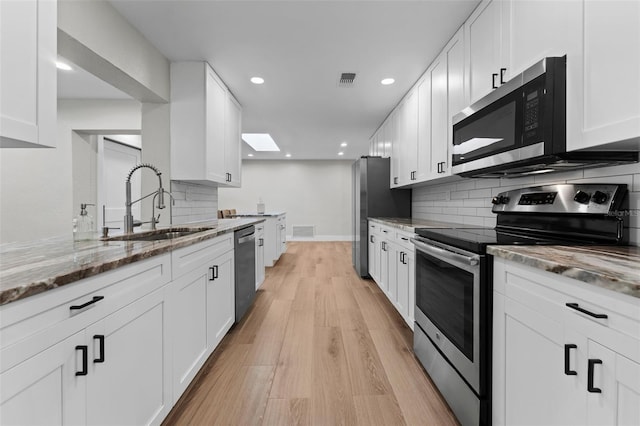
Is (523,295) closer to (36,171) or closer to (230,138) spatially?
(230,138)

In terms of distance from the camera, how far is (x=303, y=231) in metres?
8.70

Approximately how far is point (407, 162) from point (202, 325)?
8.80ft

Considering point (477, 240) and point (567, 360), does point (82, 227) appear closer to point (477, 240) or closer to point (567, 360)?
point (477, 240)

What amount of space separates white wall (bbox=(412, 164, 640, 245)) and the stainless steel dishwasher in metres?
2.05

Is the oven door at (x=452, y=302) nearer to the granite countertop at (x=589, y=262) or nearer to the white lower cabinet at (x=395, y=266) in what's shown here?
the granite countertop at (x=589, y=262)

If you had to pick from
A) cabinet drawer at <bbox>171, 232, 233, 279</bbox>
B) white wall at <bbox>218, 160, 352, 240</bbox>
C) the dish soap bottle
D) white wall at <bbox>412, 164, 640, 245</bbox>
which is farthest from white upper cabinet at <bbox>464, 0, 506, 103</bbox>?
white wall at <bbox>218, 160, 352, 240</bbox>

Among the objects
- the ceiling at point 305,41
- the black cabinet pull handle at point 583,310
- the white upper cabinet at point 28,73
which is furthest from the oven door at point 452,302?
the white upper cabinet at point 28,73

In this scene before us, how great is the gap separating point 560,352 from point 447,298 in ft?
2.28

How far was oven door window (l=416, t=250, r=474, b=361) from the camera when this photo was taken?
4.59 feet

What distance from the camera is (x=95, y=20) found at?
6.32 ft

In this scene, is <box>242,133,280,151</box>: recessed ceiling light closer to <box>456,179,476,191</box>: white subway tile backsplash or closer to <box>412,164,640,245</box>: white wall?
<box>412,164,640,245</box>: white wall

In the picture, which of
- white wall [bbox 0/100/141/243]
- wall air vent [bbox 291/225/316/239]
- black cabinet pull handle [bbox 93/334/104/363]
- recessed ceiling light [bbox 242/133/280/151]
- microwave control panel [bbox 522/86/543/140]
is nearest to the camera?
black cabinet pull handle [bbox 93/334/104/363]

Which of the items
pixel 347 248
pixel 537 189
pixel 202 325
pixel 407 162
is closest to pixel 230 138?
pixel 407 162

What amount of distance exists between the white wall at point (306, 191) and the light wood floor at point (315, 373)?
543cm
